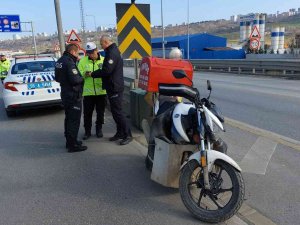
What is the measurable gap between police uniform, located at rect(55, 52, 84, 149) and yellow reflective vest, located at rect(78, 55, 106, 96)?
0.46m

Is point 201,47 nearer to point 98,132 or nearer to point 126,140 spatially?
point 98,132

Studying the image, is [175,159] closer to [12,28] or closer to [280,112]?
[280,112]

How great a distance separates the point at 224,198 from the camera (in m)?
3.94

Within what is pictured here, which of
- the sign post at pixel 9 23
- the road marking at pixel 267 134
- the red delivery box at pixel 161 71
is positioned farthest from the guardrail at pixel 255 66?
the sign post at pixel 9 23

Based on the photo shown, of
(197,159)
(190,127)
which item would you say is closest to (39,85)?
(190,127)

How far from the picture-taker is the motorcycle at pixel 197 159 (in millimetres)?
3514

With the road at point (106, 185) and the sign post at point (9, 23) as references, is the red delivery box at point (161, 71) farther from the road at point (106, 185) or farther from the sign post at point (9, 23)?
the sign post at point (9, 23)

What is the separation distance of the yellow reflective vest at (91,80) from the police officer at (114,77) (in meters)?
0.36

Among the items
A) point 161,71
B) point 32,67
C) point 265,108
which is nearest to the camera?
point 161,71

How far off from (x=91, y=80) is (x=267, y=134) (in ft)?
11.8

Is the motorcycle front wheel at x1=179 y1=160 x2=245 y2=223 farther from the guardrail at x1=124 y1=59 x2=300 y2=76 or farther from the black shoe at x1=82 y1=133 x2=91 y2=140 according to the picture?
the guardrail at x1=124 y1=59 x2=300 y2=76

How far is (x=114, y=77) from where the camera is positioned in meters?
6.18

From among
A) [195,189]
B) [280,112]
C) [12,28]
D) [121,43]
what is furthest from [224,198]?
[12,28]

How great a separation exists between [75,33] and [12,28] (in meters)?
28.6
